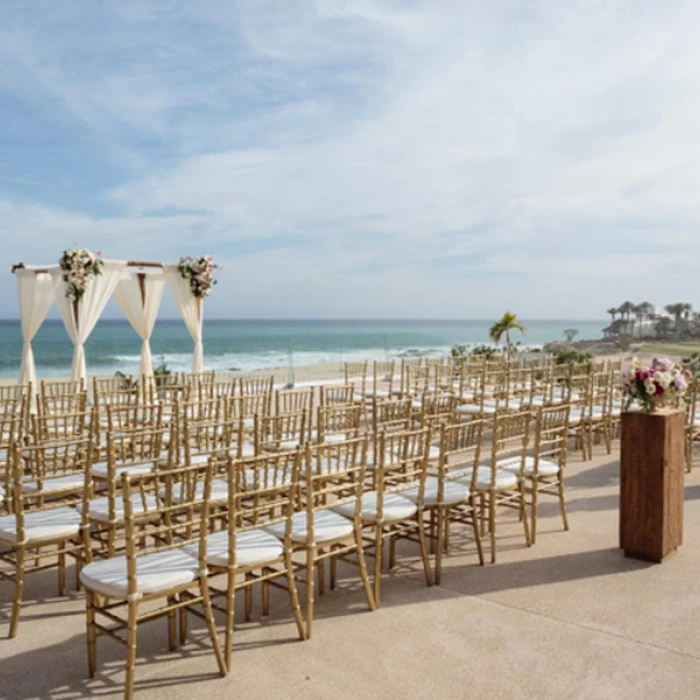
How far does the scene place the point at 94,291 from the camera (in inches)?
369

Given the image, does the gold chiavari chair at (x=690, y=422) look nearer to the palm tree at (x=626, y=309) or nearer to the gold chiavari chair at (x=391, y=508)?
the gold chiavari chair at (x=391, y=508)

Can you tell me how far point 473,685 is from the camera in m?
2.92

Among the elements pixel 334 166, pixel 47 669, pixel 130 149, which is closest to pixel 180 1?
pixel 47 669

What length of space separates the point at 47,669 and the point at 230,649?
30.4 inches

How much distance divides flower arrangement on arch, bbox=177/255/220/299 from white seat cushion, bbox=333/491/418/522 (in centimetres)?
673

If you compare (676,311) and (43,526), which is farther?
(676,311)

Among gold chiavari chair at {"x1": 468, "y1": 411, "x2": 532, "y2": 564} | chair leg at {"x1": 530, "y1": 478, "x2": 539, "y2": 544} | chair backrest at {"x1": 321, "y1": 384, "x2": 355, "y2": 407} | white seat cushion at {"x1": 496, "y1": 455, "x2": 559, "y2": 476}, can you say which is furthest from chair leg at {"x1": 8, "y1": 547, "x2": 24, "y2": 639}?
chair backrest at {"x1": 321, "y1": 384, "x2": 355, "y2": 407}

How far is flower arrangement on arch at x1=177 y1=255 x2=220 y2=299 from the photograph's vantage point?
10.2 metres

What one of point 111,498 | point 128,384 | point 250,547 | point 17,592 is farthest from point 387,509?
point 128,384

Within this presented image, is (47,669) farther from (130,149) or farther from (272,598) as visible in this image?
(130,149)

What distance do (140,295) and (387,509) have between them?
23.5 ft

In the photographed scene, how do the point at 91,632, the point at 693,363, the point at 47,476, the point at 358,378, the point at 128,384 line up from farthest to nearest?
the point at 358,378
the point at 693,363
the point at 128,384
the point at 47,476
the point at 91,632

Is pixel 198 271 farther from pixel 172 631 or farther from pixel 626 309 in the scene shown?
pixel 626 309

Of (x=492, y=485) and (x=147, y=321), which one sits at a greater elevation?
(x=147, y=321)
